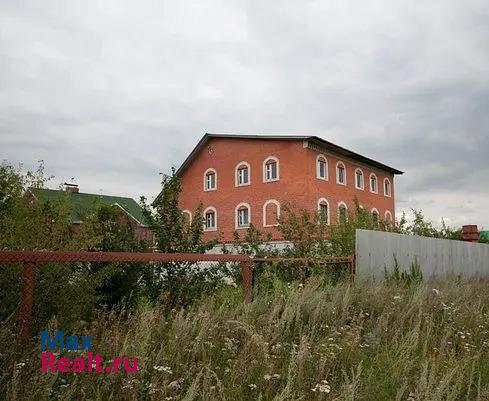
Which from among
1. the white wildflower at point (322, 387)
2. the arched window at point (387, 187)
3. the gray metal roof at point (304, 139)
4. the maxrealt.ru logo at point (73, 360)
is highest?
the gray metal roof at point (304, 139)

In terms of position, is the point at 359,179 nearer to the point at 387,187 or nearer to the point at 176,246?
the point at 387,187

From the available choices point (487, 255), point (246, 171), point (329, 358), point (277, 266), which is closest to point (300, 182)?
point (246, 171)

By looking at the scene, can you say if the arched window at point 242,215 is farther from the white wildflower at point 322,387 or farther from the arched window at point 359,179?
the white wildflower at point 322,387

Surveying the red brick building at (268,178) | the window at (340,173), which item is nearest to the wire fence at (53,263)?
the red brick building at (268,178)

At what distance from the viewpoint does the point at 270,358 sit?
14.2ft

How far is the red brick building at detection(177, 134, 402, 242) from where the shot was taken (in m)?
30.7

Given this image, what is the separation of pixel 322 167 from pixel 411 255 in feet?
62.7

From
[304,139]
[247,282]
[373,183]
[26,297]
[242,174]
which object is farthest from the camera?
[373,183]

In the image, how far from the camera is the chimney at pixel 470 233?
26125 mm

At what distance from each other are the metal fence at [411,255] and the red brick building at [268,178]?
10275 mm

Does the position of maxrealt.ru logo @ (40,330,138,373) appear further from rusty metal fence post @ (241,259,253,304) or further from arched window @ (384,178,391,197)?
arched window @ (384,178,391,197)

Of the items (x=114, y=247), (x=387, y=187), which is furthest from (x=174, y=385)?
(x=387, y=187)

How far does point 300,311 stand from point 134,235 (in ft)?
10.3

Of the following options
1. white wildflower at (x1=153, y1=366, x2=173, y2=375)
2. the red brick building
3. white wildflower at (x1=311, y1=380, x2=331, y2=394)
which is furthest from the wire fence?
the red brick building
